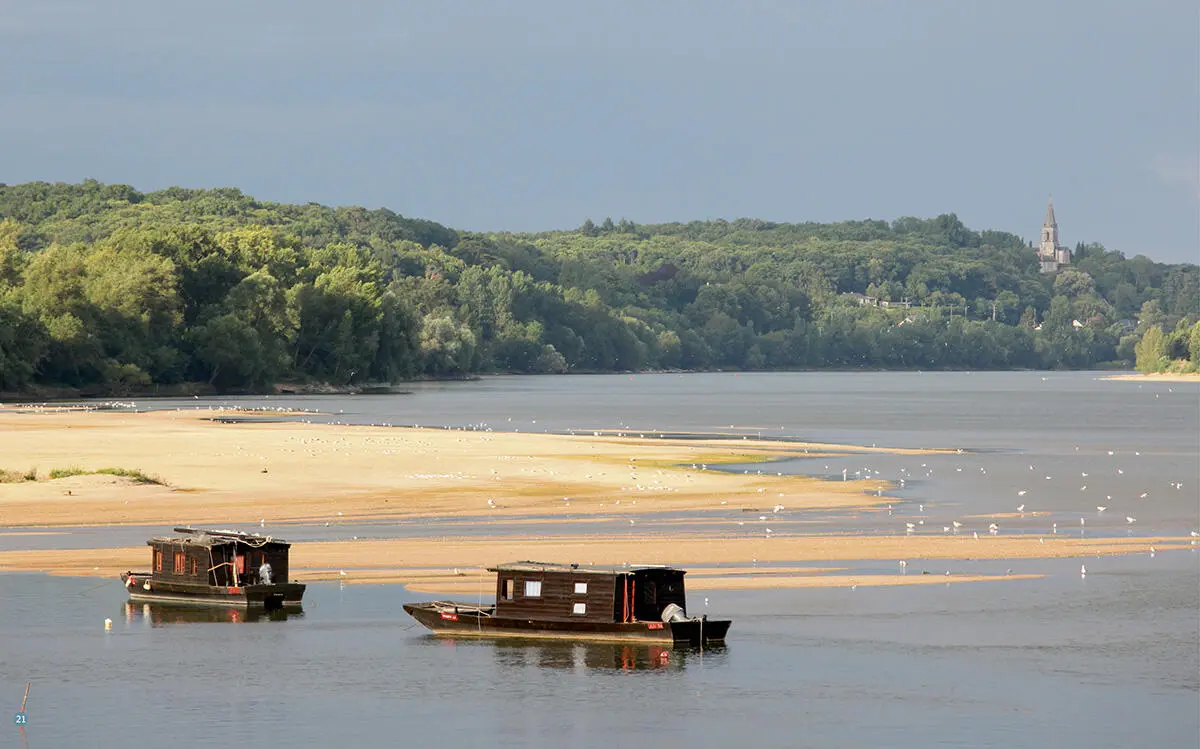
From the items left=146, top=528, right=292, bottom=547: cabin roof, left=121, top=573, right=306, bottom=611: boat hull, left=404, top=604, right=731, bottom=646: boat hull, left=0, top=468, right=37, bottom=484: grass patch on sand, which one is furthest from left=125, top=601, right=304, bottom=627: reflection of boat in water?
left=0, top=468, right=37, bottom=484: grass patch on sand

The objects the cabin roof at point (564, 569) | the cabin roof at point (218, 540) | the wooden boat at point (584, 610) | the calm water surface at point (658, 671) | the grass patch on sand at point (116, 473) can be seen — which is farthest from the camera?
the grass patch on sand at point (116, 473)

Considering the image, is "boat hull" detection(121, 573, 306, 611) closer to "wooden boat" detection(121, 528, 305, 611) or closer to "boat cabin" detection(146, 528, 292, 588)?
"wooden boat" detection(121, 528, 305, 611)

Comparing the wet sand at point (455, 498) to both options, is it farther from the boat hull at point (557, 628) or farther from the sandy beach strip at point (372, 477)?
the boat hull at point (557, 628)

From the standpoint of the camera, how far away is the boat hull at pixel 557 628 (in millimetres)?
30156

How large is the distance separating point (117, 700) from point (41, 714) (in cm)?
131

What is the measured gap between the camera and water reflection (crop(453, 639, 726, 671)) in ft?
95.6

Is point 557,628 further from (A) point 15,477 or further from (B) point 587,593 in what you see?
(A) point 15,477

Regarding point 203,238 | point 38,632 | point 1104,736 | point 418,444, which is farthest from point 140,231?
point 1104,736

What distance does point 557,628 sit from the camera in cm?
3070

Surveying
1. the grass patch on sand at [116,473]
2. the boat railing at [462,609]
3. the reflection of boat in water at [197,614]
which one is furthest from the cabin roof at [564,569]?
the grass patch on sand at [116,473]

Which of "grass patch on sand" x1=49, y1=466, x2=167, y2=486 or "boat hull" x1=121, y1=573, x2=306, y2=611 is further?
"grass patch on sand" x1=49, y1=466, x2=167, y2=486

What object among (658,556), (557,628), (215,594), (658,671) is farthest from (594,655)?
(658,556)

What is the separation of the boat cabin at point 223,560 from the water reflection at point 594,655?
446cm

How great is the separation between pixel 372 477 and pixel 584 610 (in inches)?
1085
